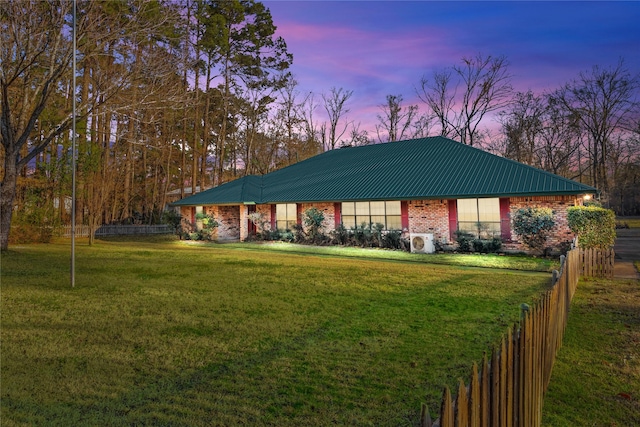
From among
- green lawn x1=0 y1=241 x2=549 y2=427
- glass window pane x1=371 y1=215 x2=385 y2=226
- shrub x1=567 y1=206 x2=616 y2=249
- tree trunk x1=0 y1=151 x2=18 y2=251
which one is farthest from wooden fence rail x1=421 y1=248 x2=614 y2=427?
tree trunk x1=0 y1=151 x2=18 y2=251

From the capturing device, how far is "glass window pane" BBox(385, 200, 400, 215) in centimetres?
1942

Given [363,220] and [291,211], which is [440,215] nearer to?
[363,220]

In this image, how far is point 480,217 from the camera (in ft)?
56.2

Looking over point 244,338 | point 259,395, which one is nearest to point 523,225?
point 244,338

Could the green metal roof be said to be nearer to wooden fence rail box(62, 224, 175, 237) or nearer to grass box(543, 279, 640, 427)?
wooden fence rail box(62, 224, 175, 237)

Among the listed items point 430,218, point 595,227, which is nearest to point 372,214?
point 430,218

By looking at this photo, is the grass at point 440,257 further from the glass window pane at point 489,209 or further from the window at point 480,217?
the glass window pane at point 489,209

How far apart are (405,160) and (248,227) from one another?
11.7 meters

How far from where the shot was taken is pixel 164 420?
3.11 m

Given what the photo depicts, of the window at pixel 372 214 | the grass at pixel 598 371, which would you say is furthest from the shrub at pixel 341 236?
the grass at pixel 598 371

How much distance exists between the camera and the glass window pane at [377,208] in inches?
787

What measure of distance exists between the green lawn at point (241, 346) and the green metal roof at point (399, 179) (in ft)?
25.3

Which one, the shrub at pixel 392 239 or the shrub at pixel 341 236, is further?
the shrub at pixel 341 236

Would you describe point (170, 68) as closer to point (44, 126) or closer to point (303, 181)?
point (303, 181)
